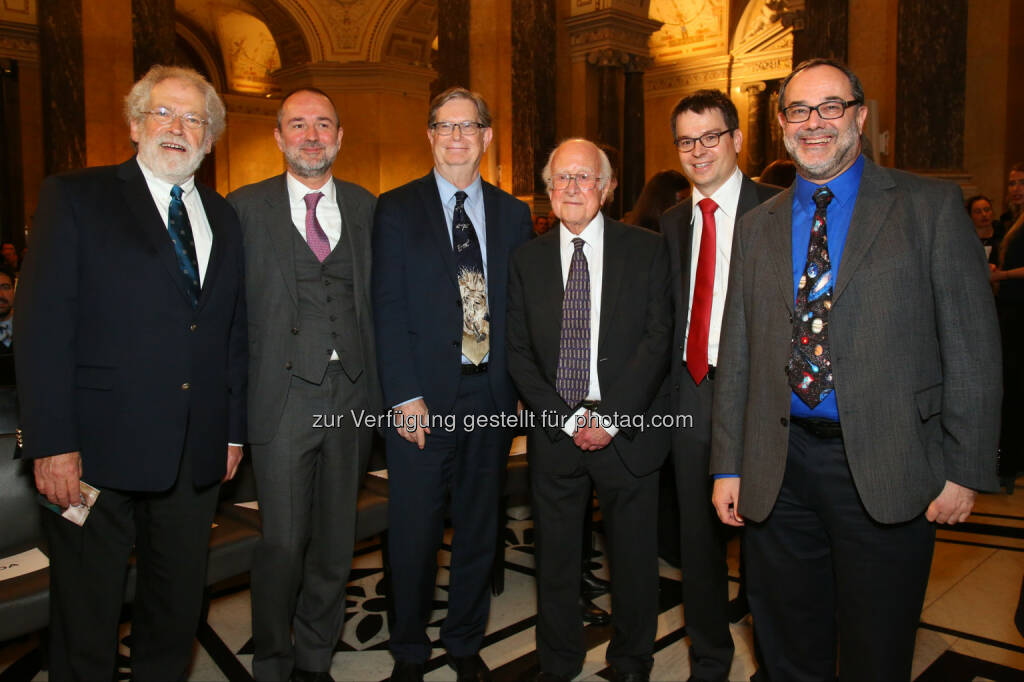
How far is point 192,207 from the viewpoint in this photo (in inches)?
98.1

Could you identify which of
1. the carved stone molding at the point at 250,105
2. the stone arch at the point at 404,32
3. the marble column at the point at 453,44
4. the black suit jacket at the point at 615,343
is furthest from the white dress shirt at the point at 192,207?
the carved stone molding at the point at 250,105

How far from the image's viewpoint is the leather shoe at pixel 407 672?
2783 millimetres

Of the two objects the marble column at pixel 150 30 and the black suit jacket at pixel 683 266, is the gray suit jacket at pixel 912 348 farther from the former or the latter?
the marble column at pixel 150 30

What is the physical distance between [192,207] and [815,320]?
6.50 ft

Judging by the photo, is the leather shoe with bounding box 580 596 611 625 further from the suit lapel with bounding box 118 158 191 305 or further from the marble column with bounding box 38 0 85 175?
the marble column with bounding box 38 0 85 175

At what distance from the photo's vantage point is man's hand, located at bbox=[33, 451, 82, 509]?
83.4 inches

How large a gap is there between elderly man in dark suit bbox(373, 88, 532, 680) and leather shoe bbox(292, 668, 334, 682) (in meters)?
0.26

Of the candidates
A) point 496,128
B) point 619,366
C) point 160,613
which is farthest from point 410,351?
point 496,128

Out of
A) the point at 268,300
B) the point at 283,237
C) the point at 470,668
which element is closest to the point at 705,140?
the point at 283,237

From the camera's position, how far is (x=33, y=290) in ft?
6.95

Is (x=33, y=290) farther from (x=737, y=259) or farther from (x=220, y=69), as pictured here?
(x=220, y=69)

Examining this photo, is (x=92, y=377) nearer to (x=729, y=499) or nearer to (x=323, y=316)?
(x=323, y=316)

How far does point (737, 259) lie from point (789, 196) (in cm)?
24

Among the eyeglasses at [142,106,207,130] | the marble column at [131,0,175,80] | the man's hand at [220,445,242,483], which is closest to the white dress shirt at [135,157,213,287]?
the eyeglasses at [142,106,207,130]
